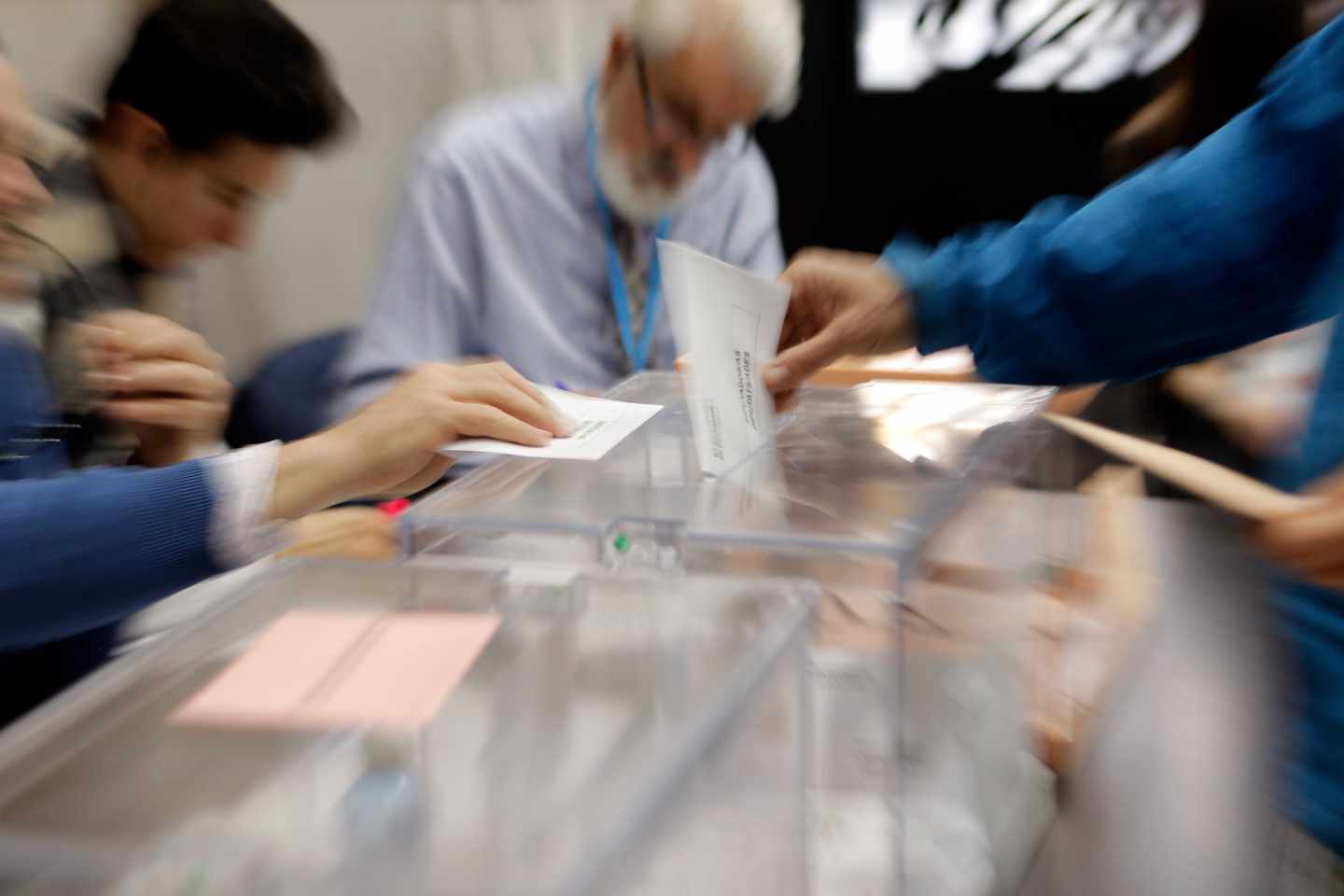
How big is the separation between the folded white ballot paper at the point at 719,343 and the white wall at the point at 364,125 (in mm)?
2060

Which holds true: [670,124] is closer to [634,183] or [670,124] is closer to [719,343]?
[634,183]

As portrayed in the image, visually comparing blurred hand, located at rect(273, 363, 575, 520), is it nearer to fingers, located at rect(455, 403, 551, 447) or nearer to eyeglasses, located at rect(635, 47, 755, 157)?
fingers, located at rect(455, 403, 551, 447)

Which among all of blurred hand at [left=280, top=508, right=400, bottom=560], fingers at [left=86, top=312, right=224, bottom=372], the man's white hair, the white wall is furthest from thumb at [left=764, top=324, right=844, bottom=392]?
the white wall

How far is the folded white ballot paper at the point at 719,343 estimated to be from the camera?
2.88 feet

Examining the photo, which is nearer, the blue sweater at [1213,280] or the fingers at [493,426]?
the blue sweater at [1213,280]

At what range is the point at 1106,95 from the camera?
8.98 ft

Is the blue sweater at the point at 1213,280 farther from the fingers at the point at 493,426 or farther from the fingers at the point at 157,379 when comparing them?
the fingers at the point at 157,379

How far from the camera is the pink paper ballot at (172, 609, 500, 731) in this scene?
54 centimetres

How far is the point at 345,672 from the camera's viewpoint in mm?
580

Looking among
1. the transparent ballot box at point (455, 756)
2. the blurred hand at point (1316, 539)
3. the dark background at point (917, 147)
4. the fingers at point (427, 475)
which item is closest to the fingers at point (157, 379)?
the fingers at point (427, 475)

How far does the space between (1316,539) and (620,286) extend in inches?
58.0

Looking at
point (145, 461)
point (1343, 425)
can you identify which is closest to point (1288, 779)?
point (1343, 425)

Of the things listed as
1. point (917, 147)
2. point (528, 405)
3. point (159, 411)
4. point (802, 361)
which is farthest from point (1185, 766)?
point (917, 147)

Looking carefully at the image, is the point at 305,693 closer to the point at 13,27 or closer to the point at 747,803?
the point at 747,803
